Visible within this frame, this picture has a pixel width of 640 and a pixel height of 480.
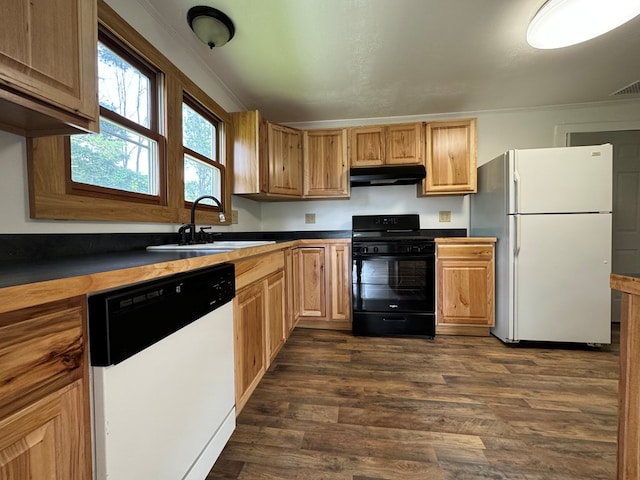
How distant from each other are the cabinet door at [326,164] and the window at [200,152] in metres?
0.93

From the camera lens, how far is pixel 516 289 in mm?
2307

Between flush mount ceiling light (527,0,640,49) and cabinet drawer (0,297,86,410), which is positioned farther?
flush mount ceiling light (527,0,640,49)

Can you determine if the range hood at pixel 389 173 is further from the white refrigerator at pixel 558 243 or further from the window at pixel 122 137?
the window at pixel 122 137

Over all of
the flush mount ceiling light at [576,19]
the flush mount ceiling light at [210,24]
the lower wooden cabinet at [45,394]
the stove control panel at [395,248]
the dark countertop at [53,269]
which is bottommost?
the lower wooden cabinet at [45,394]

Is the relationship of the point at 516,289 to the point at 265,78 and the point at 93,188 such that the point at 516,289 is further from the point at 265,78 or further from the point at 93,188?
the point at 93,188

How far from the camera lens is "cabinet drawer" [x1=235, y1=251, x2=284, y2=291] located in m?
1.32

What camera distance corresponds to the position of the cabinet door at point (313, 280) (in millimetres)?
2763

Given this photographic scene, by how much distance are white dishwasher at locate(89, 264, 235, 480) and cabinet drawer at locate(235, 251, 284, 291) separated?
0.13 metres

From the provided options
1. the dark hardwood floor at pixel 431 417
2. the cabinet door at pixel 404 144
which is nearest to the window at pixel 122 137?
the dark hardwood floor at pixel 431 417

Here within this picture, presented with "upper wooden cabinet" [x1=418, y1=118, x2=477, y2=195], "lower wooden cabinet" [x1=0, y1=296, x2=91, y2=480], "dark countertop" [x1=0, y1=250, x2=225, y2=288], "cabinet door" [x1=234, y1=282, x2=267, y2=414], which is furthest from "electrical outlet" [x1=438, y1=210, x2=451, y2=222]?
"lower wooden cabinet" [x1=0, y1=296, x2=91, y2=480]

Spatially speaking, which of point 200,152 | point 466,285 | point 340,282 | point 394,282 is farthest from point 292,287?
point 466,285

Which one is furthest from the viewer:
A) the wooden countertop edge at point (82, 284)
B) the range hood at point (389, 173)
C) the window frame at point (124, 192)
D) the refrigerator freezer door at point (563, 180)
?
the range hood at point (389, 173)

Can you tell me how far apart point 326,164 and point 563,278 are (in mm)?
2348

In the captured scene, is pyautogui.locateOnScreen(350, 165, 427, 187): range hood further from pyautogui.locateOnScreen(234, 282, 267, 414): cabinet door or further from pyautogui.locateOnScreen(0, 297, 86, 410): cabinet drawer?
pyautogui.locateOnScreen(0, 297, 86, 410): cabinet drawer
